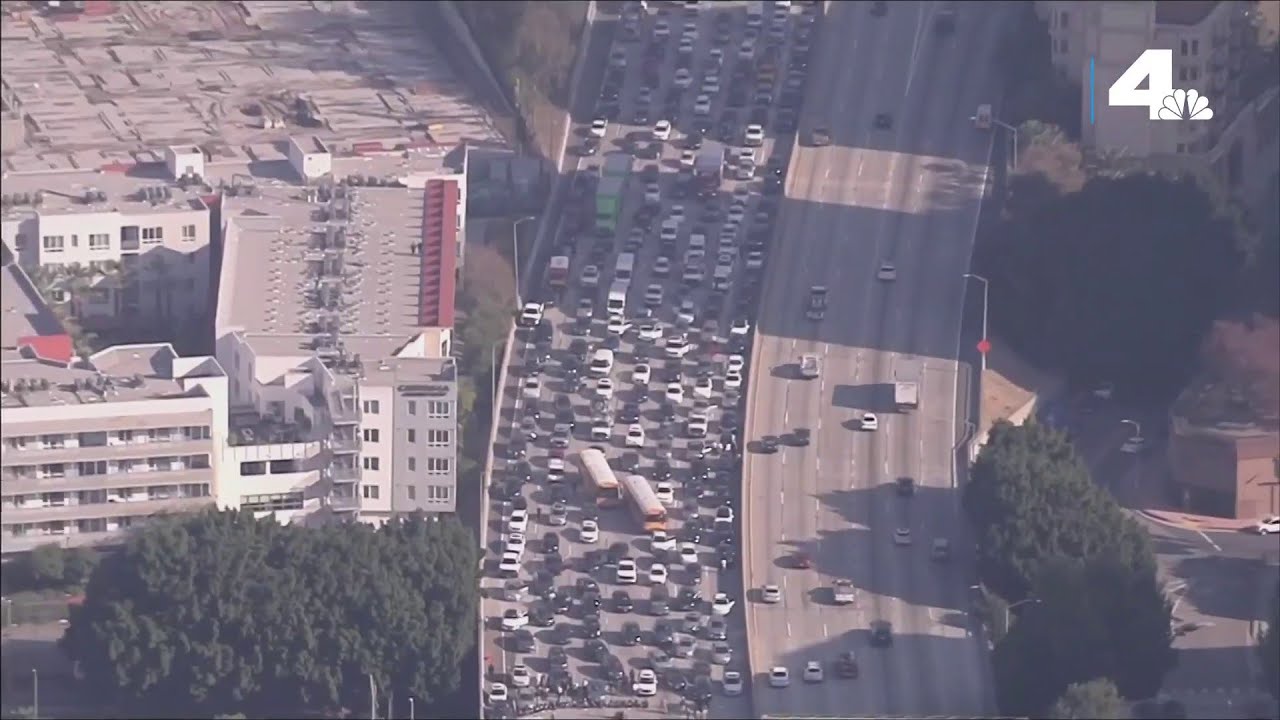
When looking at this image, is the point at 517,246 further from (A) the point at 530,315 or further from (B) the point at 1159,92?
(B) the point at 1159,92

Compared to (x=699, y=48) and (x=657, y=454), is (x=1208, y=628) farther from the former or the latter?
(x=699, y=48)

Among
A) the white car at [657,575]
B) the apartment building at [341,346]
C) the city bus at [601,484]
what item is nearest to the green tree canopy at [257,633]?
the white car at [657,575]

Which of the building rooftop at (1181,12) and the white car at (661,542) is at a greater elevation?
the building rooftop at (1181,12)

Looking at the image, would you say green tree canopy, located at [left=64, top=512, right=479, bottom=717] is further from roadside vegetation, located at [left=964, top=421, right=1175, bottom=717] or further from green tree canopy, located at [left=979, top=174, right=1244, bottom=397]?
green tree canopy, located at [left=979, top=174, right=1244, bottom=397]

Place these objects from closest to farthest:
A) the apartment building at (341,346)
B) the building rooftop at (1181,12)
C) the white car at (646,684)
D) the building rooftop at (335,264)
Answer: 1. the white car at (646,684)
2. the apartment building at (341,346)
3. the building rooftop at (335,264)
4. the building rooftop at (1181,12)

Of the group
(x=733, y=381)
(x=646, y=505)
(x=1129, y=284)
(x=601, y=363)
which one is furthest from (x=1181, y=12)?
(x=646, y=505)

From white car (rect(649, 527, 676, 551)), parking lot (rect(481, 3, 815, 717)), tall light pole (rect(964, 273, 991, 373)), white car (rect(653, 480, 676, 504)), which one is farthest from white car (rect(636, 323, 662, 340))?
white car (rect(649, 527, 676, 551))

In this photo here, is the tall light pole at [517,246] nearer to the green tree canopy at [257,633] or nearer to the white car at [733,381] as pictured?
the white car at [733,381]
